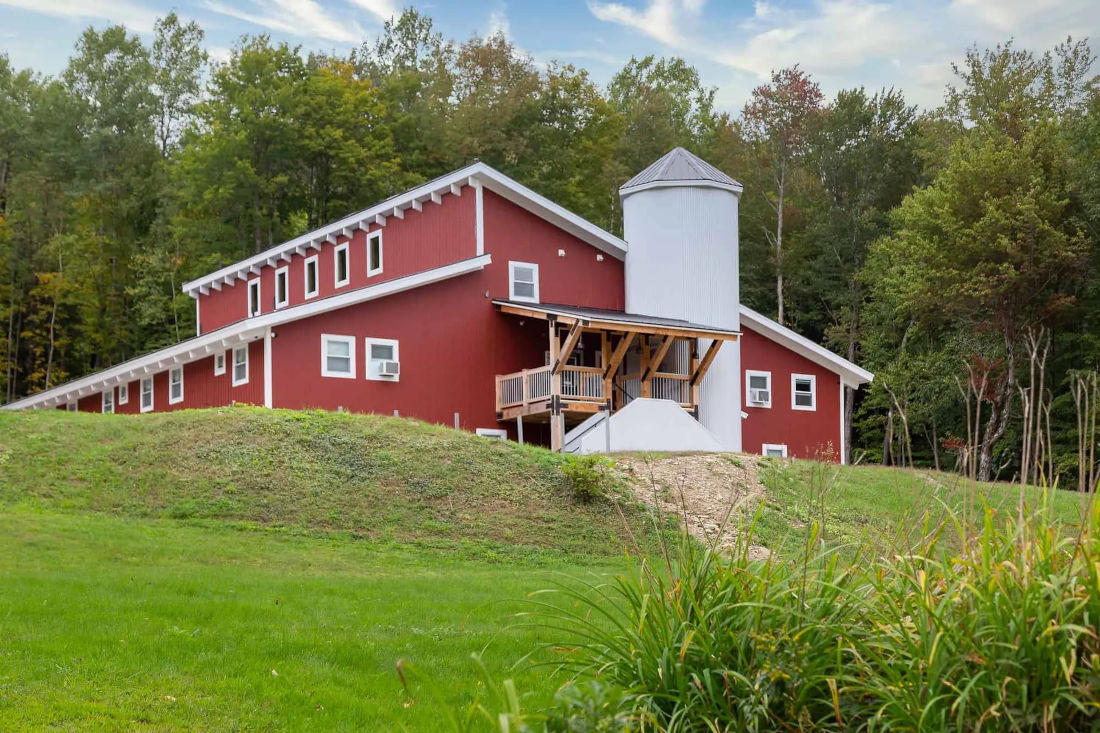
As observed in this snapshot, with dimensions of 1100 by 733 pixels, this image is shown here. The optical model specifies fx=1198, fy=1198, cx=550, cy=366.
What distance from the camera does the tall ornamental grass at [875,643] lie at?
16.5 ft

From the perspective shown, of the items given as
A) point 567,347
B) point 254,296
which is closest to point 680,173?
point 567,347

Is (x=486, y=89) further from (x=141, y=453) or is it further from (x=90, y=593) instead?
(x=90, y=593)

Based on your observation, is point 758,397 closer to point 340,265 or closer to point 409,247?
point 409,247

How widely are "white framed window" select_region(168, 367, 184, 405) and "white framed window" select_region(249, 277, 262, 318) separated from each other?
7.13 metres

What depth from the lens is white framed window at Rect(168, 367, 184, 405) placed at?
31031 millimetres

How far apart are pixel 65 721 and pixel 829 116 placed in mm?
44665

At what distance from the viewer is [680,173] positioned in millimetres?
31297

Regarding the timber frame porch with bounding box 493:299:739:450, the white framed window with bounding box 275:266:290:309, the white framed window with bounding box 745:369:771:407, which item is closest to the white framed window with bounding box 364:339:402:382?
the timber frame porch with bounding box 493:299:739:450

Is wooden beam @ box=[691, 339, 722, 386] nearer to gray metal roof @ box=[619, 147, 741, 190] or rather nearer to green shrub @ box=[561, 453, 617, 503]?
gray metal roof @ box=[619, 147, 741, 190]

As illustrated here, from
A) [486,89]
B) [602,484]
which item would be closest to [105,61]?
[486,89]

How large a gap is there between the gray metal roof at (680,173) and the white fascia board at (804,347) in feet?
12.7

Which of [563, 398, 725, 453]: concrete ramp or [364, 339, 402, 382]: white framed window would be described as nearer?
[563, 398, 725, 453]: concrete ramp

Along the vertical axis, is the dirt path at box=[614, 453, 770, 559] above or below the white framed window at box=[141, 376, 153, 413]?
below

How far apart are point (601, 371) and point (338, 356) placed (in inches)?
245
